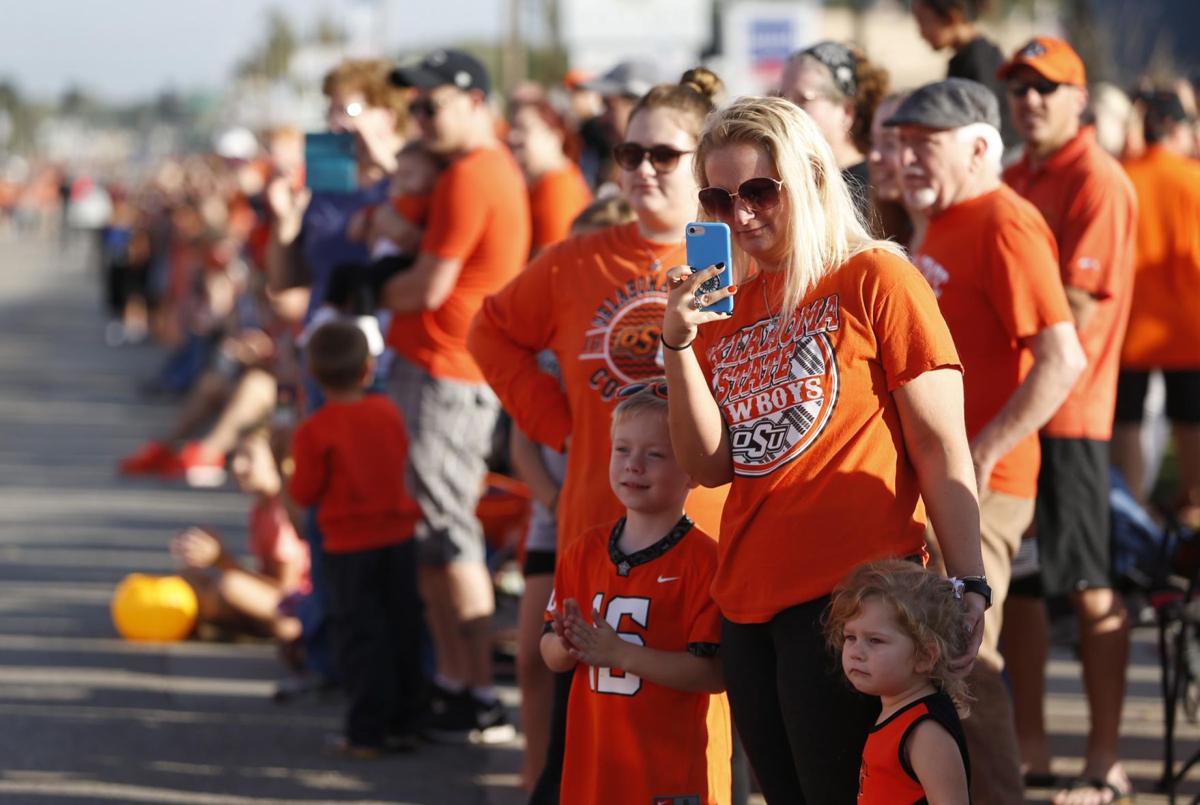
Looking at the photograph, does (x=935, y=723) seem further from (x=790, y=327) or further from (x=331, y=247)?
(x=331, y=247)

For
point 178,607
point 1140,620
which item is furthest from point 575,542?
point 178,607

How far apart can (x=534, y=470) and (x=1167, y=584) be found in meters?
2.09

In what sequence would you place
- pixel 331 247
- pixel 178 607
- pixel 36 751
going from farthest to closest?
pixel 178 607 → pixel 331 247 → pixel 36 751

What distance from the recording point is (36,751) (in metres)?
6.21

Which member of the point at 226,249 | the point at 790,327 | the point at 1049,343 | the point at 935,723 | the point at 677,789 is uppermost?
the point at 790,327

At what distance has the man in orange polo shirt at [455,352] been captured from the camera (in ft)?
20.3

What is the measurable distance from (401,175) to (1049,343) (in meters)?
2.82

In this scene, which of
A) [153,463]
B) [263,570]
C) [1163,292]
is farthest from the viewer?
[153,463]

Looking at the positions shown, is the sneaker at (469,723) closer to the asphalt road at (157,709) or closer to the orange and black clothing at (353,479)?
the asphalt road at (157,709)

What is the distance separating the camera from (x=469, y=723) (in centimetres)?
636

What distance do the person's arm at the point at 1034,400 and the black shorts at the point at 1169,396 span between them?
3.43 metres

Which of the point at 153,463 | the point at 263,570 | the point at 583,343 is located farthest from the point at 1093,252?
the point at 153,463

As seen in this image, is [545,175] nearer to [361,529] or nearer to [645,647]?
[361,529]

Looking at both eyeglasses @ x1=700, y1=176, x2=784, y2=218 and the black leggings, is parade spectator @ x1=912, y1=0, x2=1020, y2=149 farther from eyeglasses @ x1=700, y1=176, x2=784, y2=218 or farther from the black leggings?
the black leggings
